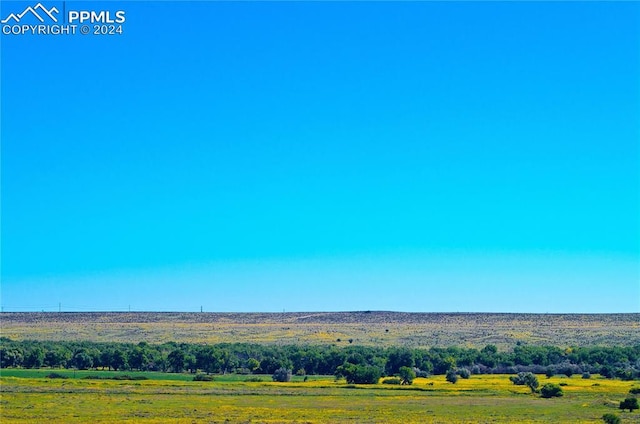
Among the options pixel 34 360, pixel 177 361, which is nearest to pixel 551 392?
pixel 177 361

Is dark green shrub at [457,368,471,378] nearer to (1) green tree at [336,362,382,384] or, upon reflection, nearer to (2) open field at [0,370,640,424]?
(2) open field at [0,370,640,424]

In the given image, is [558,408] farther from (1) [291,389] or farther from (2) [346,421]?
(1) [291,389]

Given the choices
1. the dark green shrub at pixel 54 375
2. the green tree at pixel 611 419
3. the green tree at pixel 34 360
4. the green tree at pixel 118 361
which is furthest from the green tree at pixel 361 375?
the green tree at pixel 34 360

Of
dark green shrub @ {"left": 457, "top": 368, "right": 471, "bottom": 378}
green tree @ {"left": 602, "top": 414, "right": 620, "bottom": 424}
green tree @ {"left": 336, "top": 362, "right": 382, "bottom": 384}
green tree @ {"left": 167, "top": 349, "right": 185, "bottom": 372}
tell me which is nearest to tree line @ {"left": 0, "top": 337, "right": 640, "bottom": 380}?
green tree @ {"left": 167, "top": 349, "right": 185, "bottom": 372}

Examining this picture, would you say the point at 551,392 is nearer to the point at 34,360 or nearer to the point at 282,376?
the point at 282,376

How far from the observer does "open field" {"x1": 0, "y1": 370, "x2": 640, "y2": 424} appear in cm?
5925

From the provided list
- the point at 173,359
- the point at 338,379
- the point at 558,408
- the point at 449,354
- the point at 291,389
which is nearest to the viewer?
the point at 558,408

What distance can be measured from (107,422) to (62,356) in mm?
57473

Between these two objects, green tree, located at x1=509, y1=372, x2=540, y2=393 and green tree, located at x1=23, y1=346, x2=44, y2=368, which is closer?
green tree, located at x1=509, y1=372, x2=540, y2=393

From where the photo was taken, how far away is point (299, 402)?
69.6m

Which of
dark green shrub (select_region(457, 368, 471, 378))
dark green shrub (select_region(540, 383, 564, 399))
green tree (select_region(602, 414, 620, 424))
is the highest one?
dark green shrub (select_region(457, 368, 471, 378))

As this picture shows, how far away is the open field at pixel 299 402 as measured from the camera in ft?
194

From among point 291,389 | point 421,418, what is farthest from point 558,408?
point 291,389

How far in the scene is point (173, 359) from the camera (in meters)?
106
